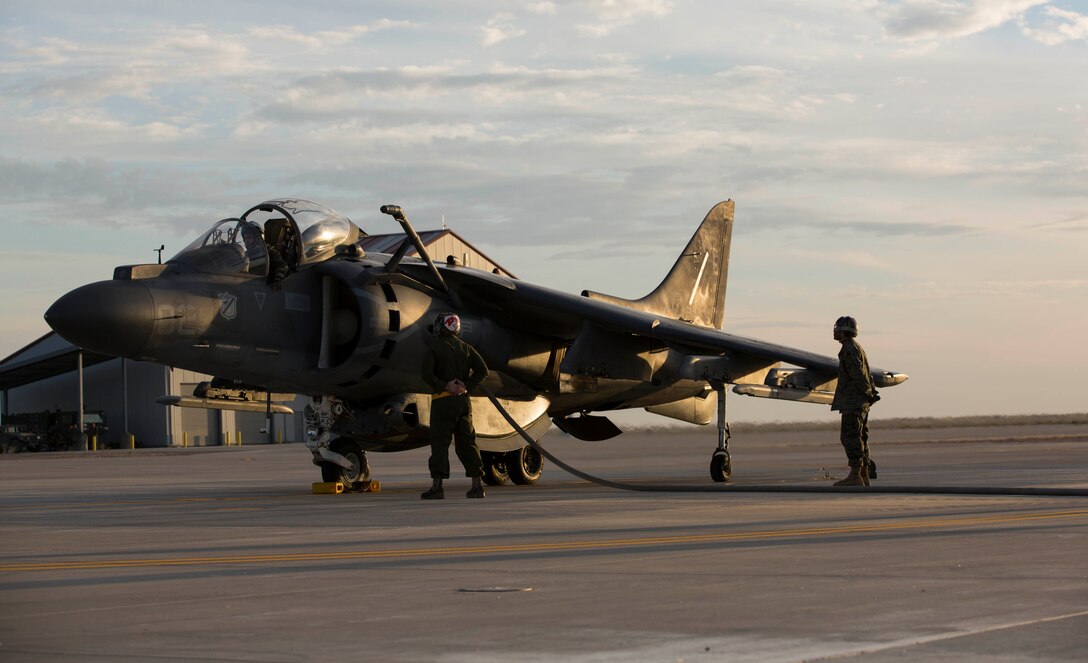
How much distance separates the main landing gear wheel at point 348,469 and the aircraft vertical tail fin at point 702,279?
626 centimetres

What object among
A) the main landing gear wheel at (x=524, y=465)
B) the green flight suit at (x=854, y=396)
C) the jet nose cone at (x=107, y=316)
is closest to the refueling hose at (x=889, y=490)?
the green flight suit at (x=854, y=396)

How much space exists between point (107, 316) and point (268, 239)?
2.46 meters

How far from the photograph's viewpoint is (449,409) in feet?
44.4

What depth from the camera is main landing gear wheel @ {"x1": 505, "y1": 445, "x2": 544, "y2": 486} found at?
1738 centimetres

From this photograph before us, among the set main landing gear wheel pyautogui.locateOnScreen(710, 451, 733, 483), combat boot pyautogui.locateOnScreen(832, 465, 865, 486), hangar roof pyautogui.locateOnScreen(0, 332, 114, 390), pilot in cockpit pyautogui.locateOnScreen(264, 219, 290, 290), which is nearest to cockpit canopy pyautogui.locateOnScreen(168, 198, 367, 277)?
pilot in cockpit pyautogui.locateOnScreen(264, 219, 290, 290)

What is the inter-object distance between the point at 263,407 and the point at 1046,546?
10.6 m

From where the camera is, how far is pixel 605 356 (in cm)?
1702

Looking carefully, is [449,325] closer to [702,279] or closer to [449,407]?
[449,407]

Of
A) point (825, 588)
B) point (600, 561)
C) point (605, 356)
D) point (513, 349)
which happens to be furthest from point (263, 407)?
point (825, 588)

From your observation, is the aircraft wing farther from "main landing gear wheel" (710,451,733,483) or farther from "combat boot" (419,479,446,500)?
"combat boot" (419,479,446,500)

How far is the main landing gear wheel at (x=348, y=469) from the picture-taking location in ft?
50.3

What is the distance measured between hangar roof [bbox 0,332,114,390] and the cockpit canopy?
38.4m

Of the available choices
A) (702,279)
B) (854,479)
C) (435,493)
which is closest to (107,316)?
(435,493)

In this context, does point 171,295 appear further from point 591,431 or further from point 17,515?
point 591,431
